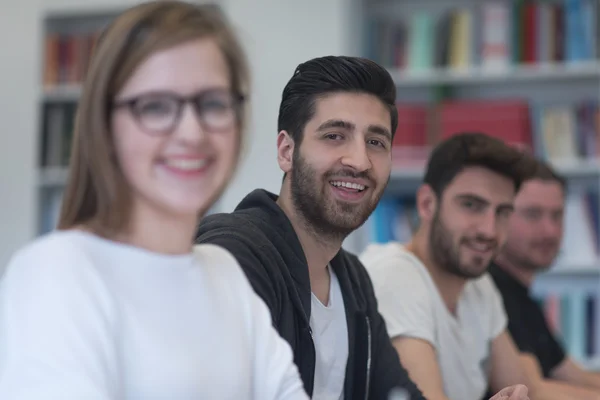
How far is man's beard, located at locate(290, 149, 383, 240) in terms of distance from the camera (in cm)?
134

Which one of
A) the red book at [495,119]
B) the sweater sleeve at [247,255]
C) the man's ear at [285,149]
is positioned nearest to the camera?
the sweater sleeve at [247,255]

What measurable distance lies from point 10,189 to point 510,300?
8.40ft

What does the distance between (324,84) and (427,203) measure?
789 millimetres

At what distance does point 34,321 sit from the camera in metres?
0.69

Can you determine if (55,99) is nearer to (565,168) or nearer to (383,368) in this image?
(565,168)

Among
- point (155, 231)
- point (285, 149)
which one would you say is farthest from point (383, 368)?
point (155, 231)

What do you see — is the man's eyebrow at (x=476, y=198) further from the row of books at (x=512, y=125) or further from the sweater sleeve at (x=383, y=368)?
the row of books at (x=512, y=125)

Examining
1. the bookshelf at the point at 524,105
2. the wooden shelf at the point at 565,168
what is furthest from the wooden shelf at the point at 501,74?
the wooden shelf at the point at 565,168

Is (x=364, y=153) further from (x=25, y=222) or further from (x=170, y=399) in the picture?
(x=25, y=222)

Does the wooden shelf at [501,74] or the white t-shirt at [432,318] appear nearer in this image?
the white t-shirt at [432,318]

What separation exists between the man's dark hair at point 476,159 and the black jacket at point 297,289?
0.44 metres

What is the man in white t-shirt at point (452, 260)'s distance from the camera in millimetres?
1779

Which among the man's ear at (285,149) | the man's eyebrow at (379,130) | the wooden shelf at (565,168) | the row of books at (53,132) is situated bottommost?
the man's ear at (285,149)

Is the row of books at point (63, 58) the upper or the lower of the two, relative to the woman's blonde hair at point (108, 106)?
upper
